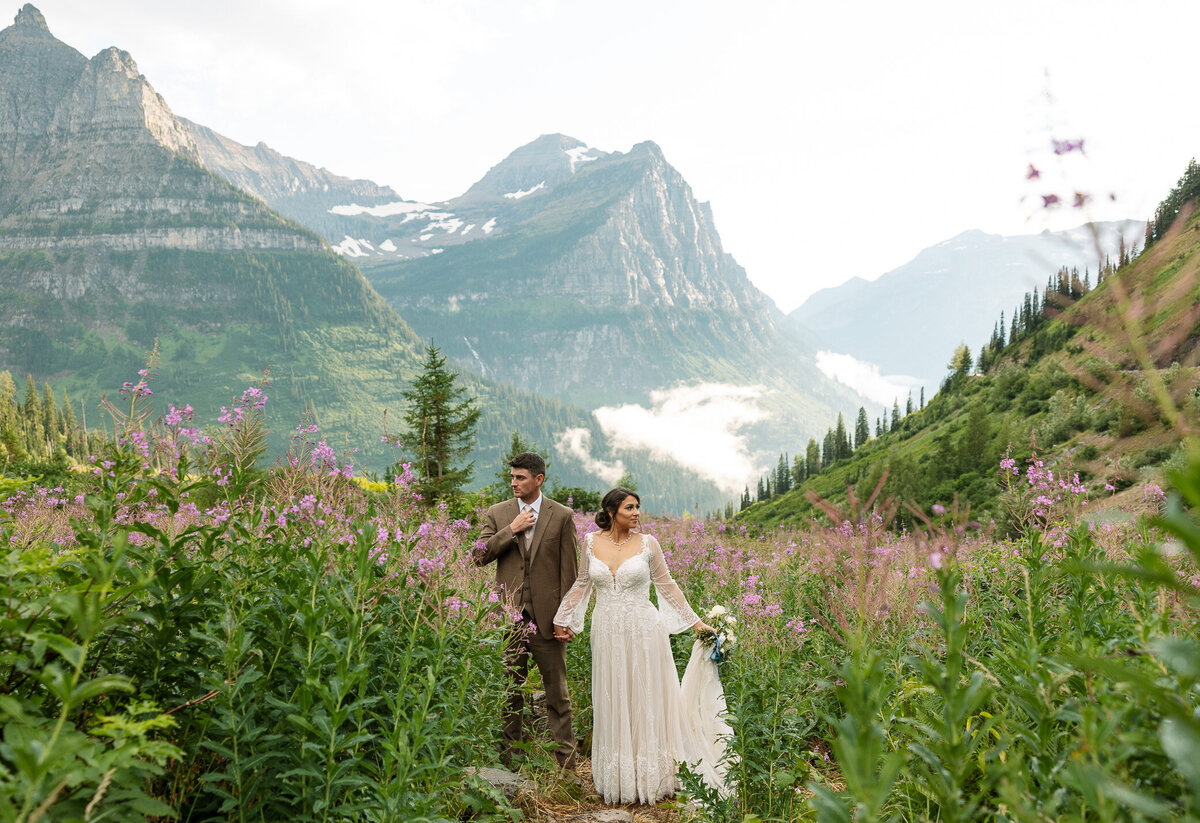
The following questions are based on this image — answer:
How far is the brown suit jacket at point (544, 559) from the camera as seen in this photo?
6180 millimetres

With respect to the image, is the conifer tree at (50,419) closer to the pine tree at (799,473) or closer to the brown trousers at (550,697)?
the pine tree at (799,473)

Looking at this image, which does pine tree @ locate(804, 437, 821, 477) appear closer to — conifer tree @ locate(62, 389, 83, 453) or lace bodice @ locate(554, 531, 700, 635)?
conifer tree @ locate(62, 389, 83, 453)

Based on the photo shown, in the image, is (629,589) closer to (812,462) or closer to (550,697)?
(550,697)

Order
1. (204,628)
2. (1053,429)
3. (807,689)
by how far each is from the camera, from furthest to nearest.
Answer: (1053,429) < (807,689) < (204,628)

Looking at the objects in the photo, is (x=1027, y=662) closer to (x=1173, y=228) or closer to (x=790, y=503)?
(x=1173, y=228)

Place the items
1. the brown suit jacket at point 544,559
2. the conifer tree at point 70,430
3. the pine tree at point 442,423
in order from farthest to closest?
the conifer tree at point 70,430
the pine tree at point 442,423
the brown suit jacket at point 544,559

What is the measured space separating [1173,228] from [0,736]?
4.30m

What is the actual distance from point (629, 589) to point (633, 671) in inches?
28.1

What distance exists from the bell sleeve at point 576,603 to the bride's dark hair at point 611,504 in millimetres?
291

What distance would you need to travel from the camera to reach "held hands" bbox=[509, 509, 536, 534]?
5922 mm

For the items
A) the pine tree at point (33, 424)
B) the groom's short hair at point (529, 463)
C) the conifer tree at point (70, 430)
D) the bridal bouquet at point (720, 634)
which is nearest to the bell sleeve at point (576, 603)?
the groom's short hair at point (529, 463)

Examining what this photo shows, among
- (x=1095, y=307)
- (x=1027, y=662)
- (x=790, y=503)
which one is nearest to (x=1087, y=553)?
(x=1027, y=662)

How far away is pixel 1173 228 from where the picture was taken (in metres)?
1.41

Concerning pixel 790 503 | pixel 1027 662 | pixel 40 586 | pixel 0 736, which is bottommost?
pixel 790 503
